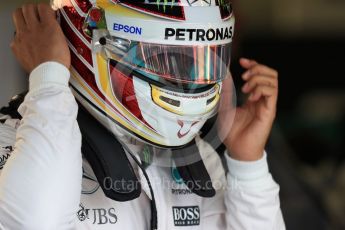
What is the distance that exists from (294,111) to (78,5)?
340cm

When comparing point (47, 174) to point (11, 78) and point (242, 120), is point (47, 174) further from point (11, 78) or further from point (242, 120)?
point (11, 78)

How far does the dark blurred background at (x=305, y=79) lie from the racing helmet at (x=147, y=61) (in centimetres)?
135

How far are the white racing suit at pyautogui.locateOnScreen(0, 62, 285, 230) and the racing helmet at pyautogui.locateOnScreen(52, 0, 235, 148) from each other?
120 mm

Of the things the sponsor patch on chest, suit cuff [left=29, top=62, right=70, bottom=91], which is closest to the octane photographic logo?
suit cuff [left=29, top=62, right=70, bottom=91]

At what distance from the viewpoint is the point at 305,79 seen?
4.98 meters

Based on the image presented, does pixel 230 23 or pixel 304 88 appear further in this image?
pixel 304 88

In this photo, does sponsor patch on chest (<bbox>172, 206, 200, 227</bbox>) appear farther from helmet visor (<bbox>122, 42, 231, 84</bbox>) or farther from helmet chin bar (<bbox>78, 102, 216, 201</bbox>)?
helmet visor (<bbox>122, 42, 231, 84</bbox>)

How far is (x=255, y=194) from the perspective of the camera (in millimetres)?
1722

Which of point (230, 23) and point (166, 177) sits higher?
point (230, 23)

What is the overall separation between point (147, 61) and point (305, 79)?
3.57 meters

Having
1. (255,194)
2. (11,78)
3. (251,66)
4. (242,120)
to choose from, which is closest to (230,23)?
(251,66)

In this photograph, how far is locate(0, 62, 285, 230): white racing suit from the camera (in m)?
1.31

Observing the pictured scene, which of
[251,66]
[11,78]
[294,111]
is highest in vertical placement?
[251,66]

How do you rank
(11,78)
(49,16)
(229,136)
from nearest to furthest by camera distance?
1. (49,16)
2. (229,136)
3. (11,78)
